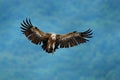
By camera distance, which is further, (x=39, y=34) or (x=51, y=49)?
(x=39, y=34)

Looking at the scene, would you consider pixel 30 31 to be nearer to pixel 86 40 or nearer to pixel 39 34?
pixel 39 34

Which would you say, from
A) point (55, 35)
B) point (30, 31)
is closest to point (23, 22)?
point (30, 31)

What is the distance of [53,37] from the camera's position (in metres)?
54.6

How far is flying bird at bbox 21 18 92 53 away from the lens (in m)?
54.8

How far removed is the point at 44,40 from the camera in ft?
182

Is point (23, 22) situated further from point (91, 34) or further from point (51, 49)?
point (91, 34)

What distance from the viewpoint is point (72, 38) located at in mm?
56812

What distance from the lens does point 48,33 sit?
183 feet

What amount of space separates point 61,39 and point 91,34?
4569 millimetres

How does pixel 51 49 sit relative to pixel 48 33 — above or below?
below

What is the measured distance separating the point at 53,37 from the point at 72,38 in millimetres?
3617

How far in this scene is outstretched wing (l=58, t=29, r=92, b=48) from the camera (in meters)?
55.9

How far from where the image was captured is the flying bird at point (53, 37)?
5481 centimetres

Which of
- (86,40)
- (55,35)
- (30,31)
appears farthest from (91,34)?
(30,31)
